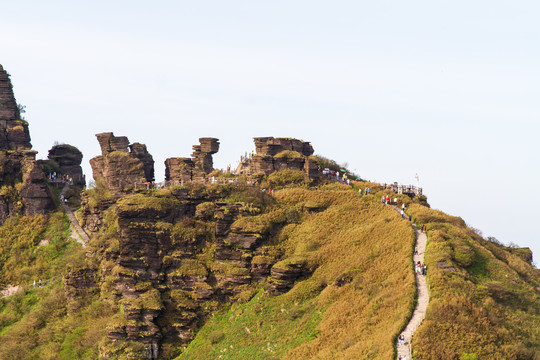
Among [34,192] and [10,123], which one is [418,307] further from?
[10,123]

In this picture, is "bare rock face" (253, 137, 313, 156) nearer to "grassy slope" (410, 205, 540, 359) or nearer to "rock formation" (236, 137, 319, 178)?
"rock formation" (236, 137, 319, 178)

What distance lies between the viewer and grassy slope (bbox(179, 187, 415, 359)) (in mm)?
70375

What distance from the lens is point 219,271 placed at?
89875mm

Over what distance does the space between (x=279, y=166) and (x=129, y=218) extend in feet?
80.6

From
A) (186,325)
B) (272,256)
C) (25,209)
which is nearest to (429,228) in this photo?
(272,256)

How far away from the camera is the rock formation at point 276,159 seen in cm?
10600

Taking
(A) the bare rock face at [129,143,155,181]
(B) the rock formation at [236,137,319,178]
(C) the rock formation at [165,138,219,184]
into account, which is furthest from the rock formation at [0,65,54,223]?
(B) the rock formation at [236,137,319,178]

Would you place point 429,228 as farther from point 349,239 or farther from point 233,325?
point 233,325

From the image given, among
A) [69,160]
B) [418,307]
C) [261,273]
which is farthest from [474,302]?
[69,160]

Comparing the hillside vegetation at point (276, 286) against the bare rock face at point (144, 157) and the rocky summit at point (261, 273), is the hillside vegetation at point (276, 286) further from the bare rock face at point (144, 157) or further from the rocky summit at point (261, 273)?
the bare rock face at point (144, 157)

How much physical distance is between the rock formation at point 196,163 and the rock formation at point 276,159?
895cm

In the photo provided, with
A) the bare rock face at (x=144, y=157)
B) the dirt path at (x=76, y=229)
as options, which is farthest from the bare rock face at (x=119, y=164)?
the dirt path at (x=76, y=229)

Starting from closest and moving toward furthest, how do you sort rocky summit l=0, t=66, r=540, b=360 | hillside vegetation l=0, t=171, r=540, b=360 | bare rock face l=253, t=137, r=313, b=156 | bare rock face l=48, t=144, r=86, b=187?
hillside vegetation l=0, t=171, r=540, b=360, rocky summit l=0, t=66, r=540, b=360, bare rock face l=253, t=137, r=313, b=156, bare rock face l=48, t=144, r=86, b=187

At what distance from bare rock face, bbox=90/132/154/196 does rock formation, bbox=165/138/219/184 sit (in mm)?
5807
